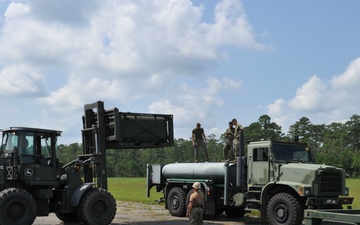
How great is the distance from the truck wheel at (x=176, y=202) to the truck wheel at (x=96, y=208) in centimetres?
451

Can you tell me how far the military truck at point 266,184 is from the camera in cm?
1606

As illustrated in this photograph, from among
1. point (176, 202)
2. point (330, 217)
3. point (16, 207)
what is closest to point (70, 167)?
point (16, 207)

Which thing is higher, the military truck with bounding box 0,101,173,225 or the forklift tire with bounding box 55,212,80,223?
the military truck with bounding box 0,101,173,225

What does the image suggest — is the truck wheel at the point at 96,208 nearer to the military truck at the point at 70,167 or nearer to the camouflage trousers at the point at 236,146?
the military truck at the point at 70,167

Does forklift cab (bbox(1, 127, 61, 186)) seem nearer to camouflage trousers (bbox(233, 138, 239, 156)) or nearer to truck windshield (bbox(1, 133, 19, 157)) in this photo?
truck windshield (bbox(1, 133, 19, 157))

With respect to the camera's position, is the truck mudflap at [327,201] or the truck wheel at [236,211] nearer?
the truck mudflap at [327,201]

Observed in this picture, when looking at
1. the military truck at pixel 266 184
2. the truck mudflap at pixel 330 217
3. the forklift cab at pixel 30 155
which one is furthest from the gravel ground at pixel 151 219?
the truck mudflap at pixel 330 217

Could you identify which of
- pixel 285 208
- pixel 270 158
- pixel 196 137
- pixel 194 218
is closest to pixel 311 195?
pixel 285 208

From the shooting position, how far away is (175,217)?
19.8 metres

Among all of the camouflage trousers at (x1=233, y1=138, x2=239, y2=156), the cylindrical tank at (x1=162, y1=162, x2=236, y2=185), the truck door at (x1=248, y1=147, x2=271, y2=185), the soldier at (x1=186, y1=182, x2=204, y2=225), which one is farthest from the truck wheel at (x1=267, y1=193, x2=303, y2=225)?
the soldier at (x1=186, y1=182, x2=204, y2=225)

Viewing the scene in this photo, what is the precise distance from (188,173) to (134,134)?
146 inches

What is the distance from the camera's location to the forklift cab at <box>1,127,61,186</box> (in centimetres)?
1484

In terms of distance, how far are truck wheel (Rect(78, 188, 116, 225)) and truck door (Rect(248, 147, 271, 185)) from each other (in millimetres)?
4851

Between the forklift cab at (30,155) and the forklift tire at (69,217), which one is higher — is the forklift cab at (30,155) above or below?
above
